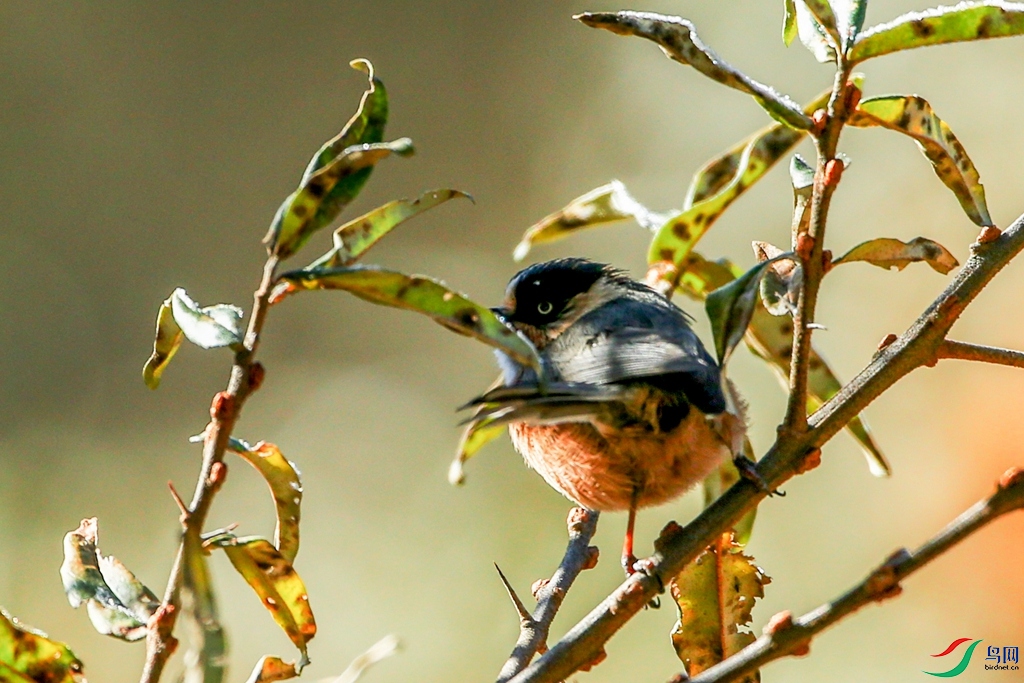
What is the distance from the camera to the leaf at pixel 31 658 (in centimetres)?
149

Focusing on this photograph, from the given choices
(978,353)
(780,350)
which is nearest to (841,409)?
(978,353)

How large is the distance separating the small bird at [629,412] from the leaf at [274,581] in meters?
0.64

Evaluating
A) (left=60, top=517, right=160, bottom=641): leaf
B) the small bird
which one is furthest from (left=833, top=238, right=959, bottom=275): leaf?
(left=60, top=517, right=160, bottom=641): leaf

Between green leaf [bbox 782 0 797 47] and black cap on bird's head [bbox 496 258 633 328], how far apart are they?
5.57 ft

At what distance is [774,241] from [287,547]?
447cm

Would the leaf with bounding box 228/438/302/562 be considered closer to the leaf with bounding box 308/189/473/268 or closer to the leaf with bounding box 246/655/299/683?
the leaf with bounding box 246/655/299/683

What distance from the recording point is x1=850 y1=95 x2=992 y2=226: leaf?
1.72 metres

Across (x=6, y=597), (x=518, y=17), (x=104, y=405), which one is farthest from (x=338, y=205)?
(x=518, y=17)

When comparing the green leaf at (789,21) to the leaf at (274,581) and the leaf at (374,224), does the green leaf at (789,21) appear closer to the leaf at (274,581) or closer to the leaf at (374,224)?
the leaf at (374,224)

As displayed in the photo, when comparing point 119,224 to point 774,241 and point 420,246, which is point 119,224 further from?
point 774,241

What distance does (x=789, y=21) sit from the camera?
1.81 meters

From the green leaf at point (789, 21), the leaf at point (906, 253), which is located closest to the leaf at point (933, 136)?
the leaf at point (906, 253)

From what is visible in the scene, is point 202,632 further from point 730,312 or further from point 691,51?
point 691,51

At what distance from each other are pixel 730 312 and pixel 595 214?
0.86 m
